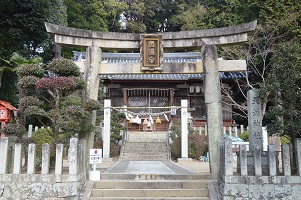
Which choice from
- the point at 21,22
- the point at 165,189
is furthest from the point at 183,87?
the point at 165,189

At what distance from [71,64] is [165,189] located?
4429 mm

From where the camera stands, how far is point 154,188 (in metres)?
7.19

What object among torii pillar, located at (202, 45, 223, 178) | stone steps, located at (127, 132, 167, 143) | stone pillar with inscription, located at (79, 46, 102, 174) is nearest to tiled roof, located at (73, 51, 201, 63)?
stone steps, located at (127, 132, 167, 143)

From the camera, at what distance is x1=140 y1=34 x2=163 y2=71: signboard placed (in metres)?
8.52

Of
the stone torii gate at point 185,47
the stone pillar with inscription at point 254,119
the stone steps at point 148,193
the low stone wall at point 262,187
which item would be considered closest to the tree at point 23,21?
the stone torii gate at point 185,47

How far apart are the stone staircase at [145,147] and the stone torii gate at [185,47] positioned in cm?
758

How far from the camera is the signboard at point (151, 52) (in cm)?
852

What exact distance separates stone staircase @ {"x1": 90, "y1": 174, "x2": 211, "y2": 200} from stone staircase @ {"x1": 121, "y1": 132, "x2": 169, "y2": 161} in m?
7.45

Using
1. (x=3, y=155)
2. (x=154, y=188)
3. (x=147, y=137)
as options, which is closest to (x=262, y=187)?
(x=154, y=188)

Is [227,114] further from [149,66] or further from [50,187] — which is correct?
[50,187]

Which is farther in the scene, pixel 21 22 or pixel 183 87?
pixel 183 87

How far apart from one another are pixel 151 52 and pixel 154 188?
423cm

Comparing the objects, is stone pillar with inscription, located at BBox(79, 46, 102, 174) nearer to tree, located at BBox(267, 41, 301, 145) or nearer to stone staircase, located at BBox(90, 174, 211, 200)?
stone staircase, located at BBox(90, 174, 211, 200)

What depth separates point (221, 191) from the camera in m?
6.67
